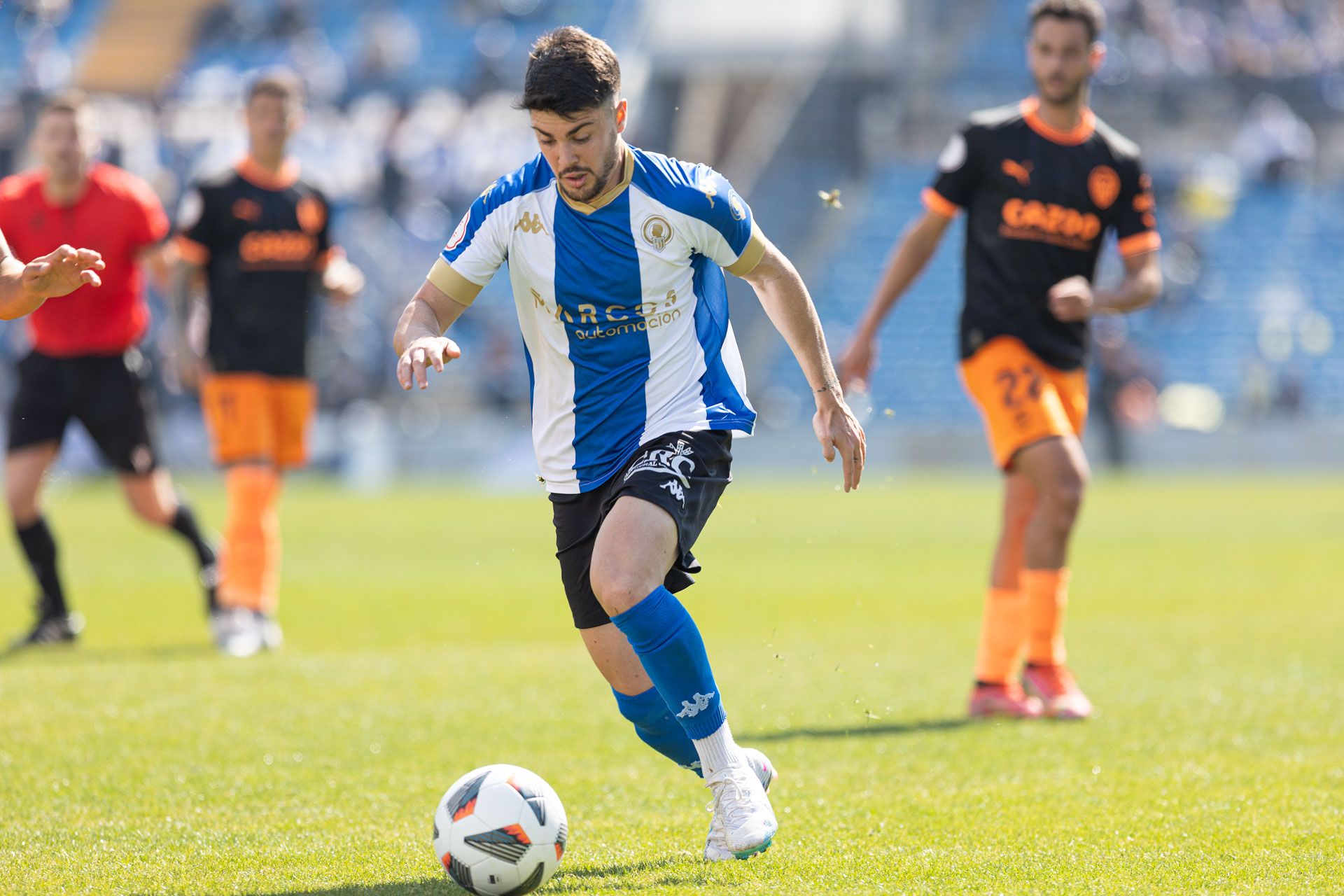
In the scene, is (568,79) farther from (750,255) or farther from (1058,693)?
(1058,693)

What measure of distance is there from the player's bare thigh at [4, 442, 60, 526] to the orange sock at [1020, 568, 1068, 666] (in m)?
5.19

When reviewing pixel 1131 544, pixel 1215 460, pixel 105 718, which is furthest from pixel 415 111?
pixel 105 718

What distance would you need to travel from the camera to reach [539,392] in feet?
14.7

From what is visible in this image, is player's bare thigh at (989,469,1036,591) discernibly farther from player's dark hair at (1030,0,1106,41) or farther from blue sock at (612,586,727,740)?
blue sock at (612,586,727,740)

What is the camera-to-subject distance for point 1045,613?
6.21m

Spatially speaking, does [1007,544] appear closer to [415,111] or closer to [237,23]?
[415,111]

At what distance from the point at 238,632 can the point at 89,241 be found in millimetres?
2254

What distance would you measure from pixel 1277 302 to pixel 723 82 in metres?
11.1

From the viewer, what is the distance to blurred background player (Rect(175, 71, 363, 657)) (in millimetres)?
8062

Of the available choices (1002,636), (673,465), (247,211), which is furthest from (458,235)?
(247,211)

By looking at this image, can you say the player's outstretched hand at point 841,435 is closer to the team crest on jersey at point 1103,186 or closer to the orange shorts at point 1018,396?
the orange shorts at point 1018,396

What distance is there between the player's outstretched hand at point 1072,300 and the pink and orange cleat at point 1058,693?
1.45 meters

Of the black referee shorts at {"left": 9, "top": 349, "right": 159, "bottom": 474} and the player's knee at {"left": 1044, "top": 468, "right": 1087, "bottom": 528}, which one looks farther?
the black referee shorts at {"left": 9, "top": 349, "right": 159, "bottom": 474}

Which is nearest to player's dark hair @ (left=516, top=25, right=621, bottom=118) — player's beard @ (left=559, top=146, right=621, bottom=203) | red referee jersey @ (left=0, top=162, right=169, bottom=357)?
player's beard @ (left=559, top=146, right=621, bottom=203)
